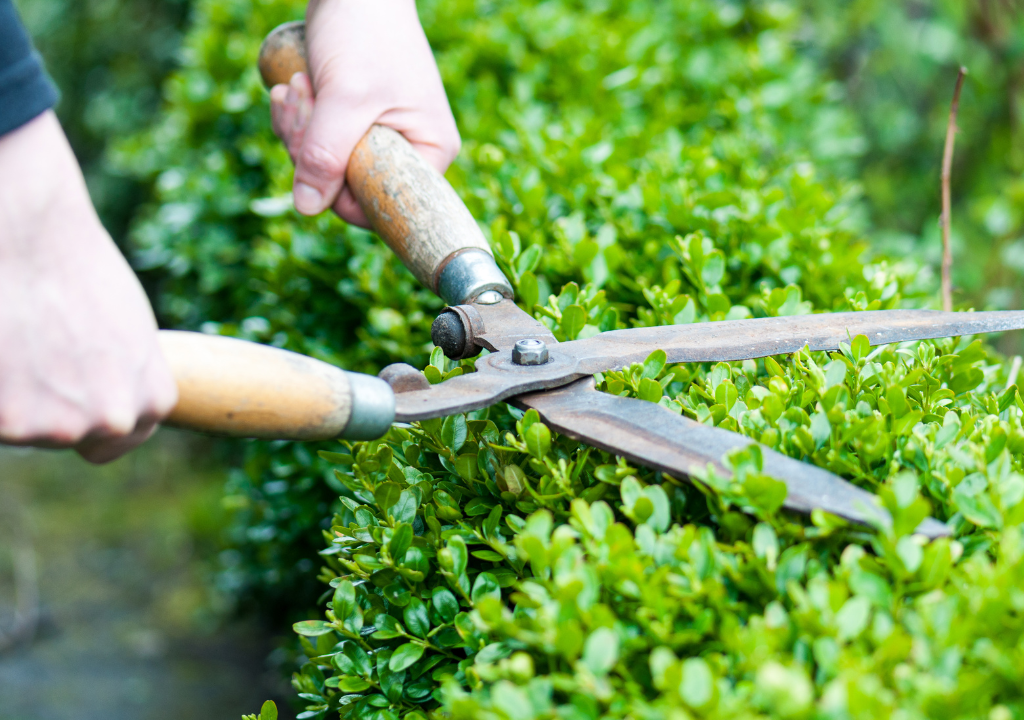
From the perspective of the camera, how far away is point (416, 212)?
1.89 metres

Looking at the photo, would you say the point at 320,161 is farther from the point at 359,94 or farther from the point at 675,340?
the point at 675,340

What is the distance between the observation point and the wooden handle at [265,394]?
1.21 metres

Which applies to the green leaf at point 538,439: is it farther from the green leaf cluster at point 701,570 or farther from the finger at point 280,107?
the finger at point 280,107

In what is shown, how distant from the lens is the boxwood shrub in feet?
3.22

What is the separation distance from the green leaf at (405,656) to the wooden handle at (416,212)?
0.73 metres

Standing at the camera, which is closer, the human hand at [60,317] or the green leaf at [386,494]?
the human hand at [60,317]

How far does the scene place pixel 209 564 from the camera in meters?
4.11

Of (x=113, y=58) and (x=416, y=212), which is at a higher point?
(x=416, y=212)

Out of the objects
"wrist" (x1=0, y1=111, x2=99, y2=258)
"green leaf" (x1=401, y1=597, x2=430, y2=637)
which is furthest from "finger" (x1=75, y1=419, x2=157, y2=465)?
"green leaf" (x1=401, y1=597, x2=430, y2=637)

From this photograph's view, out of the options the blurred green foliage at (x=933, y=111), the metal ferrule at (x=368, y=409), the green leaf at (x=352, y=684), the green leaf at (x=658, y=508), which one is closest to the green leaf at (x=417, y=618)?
the green leaf at (x=352, y=684)

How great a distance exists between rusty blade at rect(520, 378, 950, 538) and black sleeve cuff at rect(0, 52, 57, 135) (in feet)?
2.72

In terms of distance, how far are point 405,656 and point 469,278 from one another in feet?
2.59

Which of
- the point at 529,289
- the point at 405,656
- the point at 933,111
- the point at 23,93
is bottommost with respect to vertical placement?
the point at 933,111

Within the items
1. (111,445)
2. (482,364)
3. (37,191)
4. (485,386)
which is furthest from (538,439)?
(37,191)
